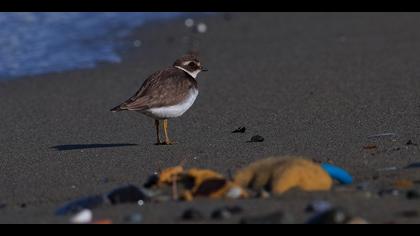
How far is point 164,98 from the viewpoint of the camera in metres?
7.97

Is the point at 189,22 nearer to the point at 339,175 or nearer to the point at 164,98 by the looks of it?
the point at 164,98

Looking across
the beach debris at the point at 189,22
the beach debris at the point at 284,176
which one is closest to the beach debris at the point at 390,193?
the beach debris at the point at 284,176

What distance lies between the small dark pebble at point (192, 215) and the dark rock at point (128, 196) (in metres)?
0.43

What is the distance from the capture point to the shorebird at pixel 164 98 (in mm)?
7883

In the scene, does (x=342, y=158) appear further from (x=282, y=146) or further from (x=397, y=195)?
(x=397, y=195)

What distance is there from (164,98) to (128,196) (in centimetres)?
→ 285

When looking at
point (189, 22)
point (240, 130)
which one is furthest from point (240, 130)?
point (189, 22)

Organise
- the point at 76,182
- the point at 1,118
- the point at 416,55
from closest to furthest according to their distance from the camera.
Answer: the point at 76,182, the point at 1,118, the point at 416,55

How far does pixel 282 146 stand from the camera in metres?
7.10

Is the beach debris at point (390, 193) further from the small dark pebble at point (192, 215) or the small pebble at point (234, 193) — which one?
the small dark pebble at point (192, 215)

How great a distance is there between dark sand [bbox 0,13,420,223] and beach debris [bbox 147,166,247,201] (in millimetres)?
143

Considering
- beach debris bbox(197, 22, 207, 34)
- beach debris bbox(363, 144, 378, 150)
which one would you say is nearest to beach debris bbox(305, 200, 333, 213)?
beach debris bbox(363, 144, 378, 150)
